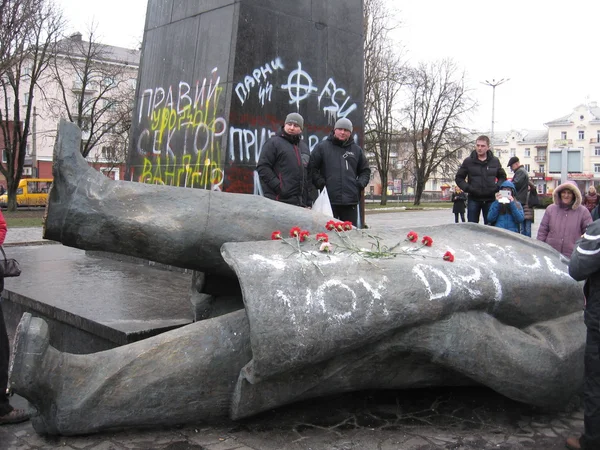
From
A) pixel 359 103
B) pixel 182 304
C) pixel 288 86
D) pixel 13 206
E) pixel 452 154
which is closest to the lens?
pixel 182 304

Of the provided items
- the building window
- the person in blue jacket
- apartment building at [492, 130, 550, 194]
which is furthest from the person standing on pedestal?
apartment building at [492, 130, 550, 194]

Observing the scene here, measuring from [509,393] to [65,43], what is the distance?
29.7 m

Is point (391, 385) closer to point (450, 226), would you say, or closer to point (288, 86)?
point (450, 226)

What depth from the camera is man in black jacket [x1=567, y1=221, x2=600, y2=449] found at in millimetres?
2893

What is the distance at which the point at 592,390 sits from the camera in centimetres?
294

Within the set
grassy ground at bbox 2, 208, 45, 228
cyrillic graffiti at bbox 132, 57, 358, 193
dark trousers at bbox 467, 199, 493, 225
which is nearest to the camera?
cyrillic graffiti at bbox 132, 57, 358, 193

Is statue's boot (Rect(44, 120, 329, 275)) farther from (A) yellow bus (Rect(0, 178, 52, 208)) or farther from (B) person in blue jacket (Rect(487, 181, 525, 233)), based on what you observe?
(A) yellow bus (Rect(0, 178, 52, 208))

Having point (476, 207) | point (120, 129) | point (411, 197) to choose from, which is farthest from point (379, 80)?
point (411, 197)

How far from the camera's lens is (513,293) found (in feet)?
10.6

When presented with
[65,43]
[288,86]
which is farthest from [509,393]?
[65,43]

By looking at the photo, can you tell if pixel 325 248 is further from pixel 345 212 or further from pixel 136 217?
pixel 345 212

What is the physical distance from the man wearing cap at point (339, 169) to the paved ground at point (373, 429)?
2367 millimetres

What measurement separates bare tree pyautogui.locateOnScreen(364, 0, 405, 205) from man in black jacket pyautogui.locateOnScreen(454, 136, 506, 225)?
20132mm

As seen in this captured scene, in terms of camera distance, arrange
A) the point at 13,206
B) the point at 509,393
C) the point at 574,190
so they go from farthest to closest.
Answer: the point at 13,206
the point at 574,190
the point at 509,393
